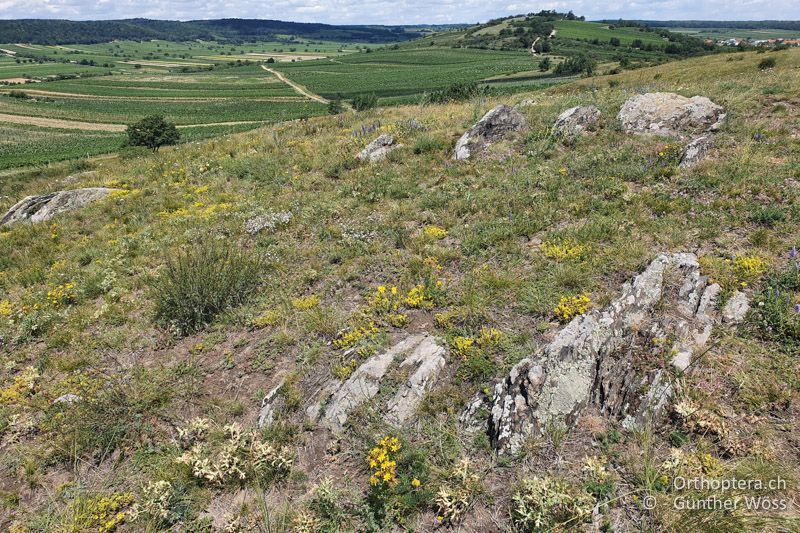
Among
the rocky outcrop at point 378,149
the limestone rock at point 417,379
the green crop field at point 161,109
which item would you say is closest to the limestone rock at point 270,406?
the limestone rock at point 417,379

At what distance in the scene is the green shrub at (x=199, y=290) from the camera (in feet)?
27.2

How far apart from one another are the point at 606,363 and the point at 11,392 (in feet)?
33.1

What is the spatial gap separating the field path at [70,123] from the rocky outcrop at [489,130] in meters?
81.8

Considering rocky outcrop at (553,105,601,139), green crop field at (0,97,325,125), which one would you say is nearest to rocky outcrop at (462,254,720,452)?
rocky outcrop at (553,105,601,139)

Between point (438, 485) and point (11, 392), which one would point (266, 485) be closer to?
point (438, 485)

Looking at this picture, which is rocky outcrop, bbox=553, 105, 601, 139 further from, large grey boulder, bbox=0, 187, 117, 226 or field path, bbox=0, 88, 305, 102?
field path, bbox=0, 88, 305, 102

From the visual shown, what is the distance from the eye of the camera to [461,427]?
544cm

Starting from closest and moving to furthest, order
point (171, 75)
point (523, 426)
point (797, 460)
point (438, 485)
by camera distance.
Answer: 1. point (797, 460)
2. point (438, 485)
3. point (523, 426)
4. point (171, 75)

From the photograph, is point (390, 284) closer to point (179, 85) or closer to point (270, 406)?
point (270, 406)

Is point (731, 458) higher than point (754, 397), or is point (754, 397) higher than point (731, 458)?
point (754, 397)

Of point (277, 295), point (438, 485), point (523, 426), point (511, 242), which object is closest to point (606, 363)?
point (523, 426)

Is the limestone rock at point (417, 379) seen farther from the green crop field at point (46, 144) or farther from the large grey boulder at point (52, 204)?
the green crop field at point (46, 144)

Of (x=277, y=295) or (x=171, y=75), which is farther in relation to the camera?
(x=171, y=75)

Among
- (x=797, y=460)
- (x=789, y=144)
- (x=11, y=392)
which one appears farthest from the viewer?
(x=789, y=144)
